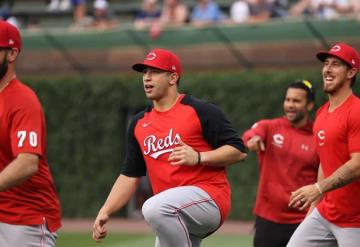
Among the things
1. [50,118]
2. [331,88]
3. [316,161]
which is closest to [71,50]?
[50,118]

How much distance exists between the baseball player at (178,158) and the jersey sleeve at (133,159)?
0.02m

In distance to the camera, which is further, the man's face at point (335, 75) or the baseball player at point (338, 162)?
the man's face at point (335, 75)

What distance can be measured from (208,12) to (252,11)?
91cm

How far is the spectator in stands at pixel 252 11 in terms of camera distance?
18266 mm

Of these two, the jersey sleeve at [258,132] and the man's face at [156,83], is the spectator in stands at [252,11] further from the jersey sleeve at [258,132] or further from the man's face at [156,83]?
the man's face at [156,83]

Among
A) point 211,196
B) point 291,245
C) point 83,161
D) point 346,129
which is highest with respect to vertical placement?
point 346,129

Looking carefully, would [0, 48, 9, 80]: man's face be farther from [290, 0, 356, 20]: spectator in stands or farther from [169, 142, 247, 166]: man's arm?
[290, 0, 356, 20]: spectator in stands

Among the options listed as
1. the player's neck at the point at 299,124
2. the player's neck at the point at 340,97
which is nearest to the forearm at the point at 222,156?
the player's neck at the point at 340,97

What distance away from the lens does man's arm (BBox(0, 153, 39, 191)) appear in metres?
5.86

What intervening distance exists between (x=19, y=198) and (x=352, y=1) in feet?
42.7

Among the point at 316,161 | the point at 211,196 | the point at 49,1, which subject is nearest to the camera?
the point at 211,196

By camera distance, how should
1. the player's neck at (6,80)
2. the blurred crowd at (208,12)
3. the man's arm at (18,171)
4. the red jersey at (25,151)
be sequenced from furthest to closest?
the blurred crowd at (208,12)
the player's neck at (6,80)
the red jersey at (25,151)
the man's arm at (18,171)

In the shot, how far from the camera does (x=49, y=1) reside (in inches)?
921

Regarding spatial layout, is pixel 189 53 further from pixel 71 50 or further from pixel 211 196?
pixel 211 196
